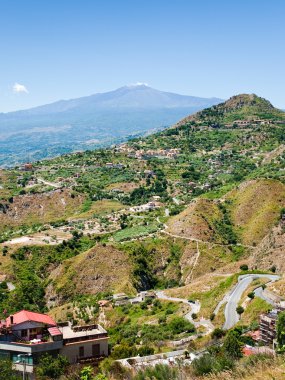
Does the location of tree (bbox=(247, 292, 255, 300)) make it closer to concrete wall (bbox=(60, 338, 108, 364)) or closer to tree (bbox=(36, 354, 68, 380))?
concrete wall (bbox=(60, 338, 108, 364))

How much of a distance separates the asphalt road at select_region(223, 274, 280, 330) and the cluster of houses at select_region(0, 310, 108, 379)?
1687cm

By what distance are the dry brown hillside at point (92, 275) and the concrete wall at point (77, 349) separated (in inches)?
1390

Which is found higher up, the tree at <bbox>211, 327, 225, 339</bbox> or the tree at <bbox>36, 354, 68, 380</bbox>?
the tree at <bbox>36, 354, 68, 380</bbox>

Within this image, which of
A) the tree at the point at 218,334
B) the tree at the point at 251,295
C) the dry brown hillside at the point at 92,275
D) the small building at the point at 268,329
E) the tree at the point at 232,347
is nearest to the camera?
the tree at the point at 232,347

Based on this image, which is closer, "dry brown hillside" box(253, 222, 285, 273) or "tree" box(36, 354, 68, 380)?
"tree" box(36, 354, 68, 380)

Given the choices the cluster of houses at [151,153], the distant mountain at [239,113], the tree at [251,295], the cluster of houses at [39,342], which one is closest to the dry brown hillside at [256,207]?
the tree at [251,295]

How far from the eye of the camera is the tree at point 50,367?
84.6 ft

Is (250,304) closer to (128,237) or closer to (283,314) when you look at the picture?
(283,314)

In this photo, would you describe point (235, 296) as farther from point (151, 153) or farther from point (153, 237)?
point (151, 153)

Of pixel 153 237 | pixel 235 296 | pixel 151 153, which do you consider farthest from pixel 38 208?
pixel 235 296

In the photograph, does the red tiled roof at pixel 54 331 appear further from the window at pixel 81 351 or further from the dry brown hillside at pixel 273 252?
the dry brown hillside at pixel 273 252

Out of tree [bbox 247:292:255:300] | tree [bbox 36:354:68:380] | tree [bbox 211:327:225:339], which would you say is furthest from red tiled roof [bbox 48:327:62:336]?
tree [bbox 247:292:255:300]

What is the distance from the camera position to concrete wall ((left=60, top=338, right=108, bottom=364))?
2959 cm

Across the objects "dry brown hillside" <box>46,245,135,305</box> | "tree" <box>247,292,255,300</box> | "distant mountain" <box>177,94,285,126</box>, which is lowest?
"dry brown hillside" <box>46,245,135,305</box>
